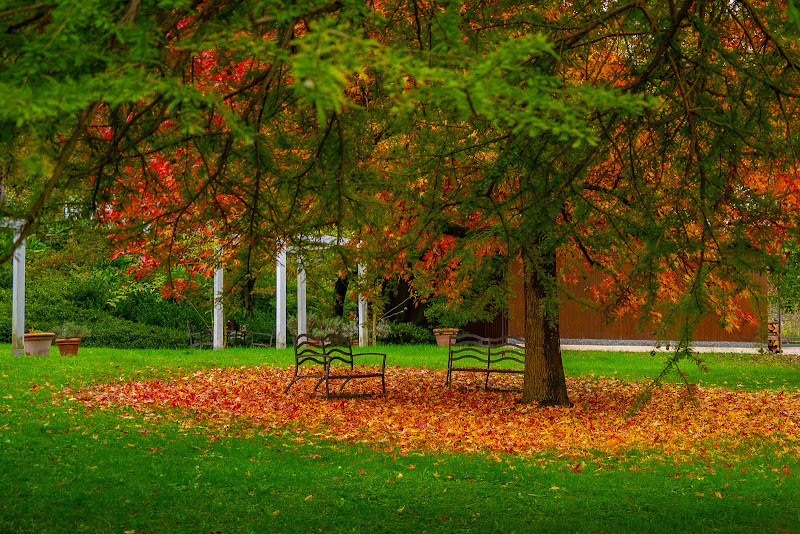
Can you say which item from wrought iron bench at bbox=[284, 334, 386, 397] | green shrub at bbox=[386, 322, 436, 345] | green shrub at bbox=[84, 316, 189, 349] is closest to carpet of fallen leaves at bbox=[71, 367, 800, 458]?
wrought iron bench at bbox=[284, 334, 386, 397]

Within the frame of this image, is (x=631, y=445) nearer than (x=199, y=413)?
Yes

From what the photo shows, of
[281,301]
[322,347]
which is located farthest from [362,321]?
[322,347]

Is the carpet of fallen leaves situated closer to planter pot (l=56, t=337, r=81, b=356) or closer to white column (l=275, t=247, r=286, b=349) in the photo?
planter pot (l=56, t=337, r=81, b=356)

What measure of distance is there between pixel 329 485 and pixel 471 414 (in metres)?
4.08

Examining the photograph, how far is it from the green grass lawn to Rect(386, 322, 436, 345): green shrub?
44.9ft

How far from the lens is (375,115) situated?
5.86 m

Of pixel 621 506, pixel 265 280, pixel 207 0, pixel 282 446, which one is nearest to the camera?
pixel 207 0

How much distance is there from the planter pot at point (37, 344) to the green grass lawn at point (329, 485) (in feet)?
18.6

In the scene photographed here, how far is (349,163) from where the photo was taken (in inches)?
199

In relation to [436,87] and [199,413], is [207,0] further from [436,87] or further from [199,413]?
[199,413]

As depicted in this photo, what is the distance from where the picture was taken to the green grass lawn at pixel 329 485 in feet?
17.7

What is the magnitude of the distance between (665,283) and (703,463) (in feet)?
14.9

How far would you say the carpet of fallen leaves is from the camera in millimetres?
8273

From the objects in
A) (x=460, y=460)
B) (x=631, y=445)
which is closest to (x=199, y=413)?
(x=460, y=460)
